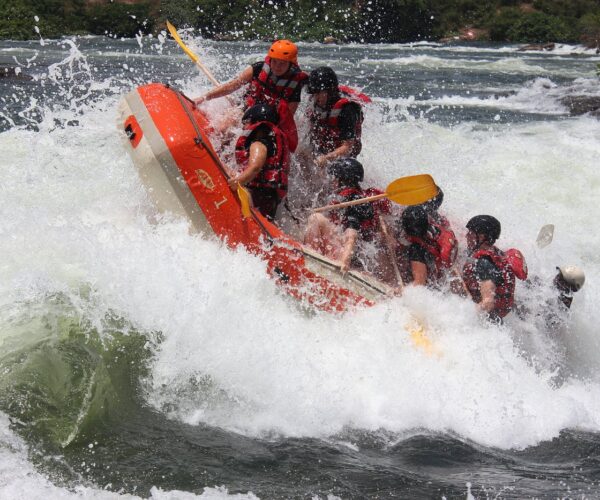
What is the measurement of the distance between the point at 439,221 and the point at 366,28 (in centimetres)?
3289

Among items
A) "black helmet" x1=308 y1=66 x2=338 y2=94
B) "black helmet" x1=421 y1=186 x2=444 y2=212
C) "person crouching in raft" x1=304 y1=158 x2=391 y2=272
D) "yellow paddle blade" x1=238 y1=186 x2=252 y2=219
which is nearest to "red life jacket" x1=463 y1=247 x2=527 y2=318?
"black helmet" x1=421 y1=186 x2=444 y2=212

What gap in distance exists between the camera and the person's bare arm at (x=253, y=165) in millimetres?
4949

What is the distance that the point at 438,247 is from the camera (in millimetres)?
5020

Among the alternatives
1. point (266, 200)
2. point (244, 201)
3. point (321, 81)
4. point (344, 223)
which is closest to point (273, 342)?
point (244, 201)

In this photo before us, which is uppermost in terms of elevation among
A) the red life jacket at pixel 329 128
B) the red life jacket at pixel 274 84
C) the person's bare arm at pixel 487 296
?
the red life jacket at pixel 274 84

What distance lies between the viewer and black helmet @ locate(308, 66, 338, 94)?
5.47m

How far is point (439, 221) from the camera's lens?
5.21m

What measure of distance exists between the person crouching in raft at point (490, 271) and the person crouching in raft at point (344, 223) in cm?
58

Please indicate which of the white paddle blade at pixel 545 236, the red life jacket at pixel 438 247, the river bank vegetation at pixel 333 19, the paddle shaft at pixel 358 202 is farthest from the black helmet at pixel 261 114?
the river bank vegetation at pixel 333 19

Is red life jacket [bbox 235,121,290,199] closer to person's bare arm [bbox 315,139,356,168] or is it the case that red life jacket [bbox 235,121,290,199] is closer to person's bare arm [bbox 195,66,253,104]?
person's bare arm [bbox 315,139,356,168]

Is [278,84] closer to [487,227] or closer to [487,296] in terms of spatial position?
[487,227]

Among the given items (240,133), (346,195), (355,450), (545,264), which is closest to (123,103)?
(240,133)

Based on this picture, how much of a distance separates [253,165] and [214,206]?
0.38 m

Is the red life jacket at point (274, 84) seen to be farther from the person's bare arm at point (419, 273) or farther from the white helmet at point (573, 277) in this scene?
the white helmet at point (573, 277)
